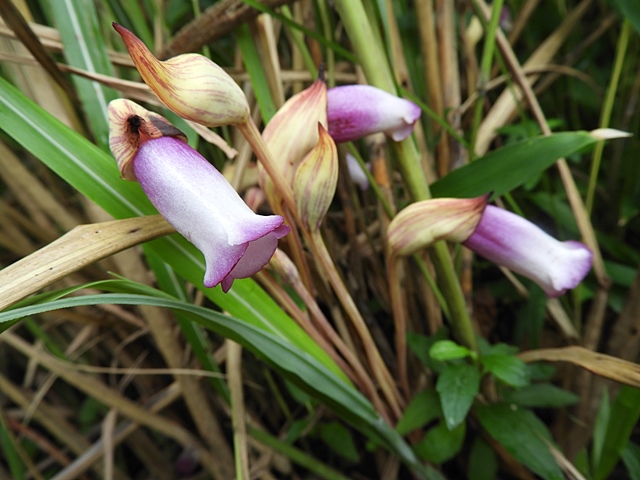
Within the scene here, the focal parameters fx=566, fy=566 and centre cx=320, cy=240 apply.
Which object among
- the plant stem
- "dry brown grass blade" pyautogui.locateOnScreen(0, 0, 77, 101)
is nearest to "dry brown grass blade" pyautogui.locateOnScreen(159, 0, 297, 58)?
"dry brown grass blade" pyautogui.locateOnScreen(0, 0, 77, 101)

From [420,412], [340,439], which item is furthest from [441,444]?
[340,439]

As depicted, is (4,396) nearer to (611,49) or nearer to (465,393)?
(465,393)

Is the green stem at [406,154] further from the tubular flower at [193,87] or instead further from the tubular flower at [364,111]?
the tubular flower at [193,87]

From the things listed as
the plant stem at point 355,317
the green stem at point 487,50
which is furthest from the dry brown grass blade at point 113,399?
the green stem at point 487,50

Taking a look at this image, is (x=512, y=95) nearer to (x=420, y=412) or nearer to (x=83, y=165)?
(x=420, y=412)

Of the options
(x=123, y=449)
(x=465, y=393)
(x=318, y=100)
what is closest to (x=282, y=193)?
(x=318, y=100)
